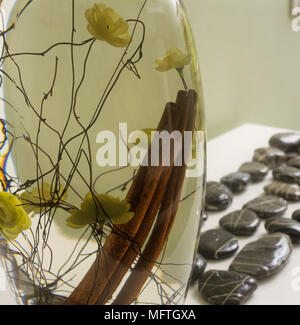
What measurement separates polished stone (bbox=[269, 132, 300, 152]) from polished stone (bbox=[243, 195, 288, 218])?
24 centimetres

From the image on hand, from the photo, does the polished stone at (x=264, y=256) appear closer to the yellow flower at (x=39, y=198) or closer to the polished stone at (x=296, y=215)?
the polished stone at (x=296, y=215)

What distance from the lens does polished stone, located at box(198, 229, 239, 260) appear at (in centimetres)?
52

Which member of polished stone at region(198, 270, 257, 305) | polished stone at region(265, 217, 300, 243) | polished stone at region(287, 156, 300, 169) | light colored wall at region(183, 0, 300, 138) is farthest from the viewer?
light colored wall at region(183, 0, 300, 138)

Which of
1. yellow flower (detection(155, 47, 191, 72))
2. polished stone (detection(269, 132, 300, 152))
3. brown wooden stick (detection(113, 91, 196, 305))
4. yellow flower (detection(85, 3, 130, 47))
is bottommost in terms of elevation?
polished stone (detection(269, 132, 300, 152))

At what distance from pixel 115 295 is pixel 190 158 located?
0.32 feet

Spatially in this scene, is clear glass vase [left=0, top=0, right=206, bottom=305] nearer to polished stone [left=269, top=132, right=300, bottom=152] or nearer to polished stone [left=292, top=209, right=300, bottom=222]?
polished stone [left=292, top=209, right=300, bottom=222]

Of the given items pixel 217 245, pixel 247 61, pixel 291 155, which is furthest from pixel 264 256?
pixel 247 61

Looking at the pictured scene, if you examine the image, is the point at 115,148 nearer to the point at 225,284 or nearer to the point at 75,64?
the point at 75,64

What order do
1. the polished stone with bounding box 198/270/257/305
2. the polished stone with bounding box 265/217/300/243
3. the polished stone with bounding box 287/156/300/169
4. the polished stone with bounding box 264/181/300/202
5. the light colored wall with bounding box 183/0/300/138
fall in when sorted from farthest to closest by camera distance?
the light colored wall with bounding box 183/0/300/138, the polished stone with bounding box 287/156/300/169, the polished stone with bounding box 264/181/300/202, the polished stone with bounding box 265/217/300/243, the polished stone with bounding box 198/270/257/305

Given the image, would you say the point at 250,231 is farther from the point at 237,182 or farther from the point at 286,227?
the point at 237,182

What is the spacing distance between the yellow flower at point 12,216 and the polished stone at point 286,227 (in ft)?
1.21

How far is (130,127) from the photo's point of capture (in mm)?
259

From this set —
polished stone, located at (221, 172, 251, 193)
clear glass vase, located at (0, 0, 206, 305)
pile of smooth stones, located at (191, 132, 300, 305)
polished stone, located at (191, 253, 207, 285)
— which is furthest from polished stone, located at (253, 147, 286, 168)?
clear glass vase, located at (0, 0, 206, 305)

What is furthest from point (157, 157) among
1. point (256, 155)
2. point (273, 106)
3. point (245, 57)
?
point (273, 106)
